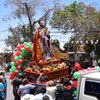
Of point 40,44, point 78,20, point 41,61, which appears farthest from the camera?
point 78,20

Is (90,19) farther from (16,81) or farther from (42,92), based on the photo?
(42,92)

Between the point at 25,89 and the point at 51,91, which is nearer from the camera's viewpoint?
the point at 51,91

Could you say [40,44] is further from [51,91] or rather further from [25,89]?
[51,91]

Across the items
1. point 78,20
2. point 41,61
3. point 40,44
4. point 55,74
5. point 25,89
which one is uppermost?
point 78,20

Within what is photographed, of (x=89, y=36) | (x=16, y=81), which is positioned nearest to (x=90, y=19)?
(x=89, y=36)

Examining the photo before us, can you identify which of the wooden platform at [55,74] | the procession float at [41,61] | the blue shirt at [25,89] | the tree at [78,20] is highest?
the tree at [78,20]

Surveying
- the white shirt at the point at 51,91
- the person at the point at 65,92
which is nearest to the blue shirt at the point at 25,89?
the white shirt at the point at 51,91

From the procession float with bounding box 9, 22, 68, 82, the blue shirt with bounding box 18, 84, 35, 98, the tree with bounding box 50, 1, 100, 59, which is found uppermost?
the tree with bounding box 50, 1, 100, 59

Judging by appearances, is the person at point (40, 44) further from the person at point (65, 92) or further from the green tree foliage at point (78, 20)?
the green tree foliage at point (78, 20)

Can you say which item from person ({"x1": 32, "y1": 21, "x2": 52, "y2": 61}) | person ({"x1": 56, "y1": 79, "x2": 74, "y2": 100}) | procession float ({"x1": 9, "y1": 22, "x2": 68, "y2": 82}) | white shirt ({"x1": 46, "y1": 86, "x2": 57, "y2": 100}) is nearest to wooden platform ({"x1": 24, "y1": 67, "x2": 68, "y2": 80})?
procession float ({"x1": 9, "y1": 22, "x2": 68, "y2": 82})

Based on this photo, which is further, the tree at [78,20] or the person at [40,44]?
the tree at [78,20]

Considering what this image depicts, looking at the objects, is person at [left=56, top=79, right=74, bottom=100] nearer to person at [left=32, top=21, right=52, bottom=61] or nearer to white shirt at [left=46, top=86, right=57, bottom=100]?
white shirt at [left=46, top=86, right=57, bottom=100]

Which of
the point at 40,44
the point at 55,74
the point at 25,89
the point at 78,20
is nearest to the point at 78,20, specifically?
the point at 78,20

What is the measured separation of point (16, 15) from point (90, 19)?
8921mm
